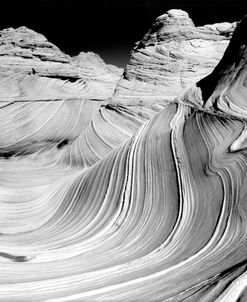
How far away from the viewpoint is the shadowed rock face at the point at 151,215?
2347 millimetres

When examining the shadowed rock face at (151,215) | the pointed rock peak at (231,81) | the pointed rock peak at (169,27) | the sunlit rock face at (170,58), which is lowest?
the shadowed rock face at (151,215)

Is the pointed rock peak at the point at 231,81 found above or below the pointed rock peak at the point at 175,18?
below

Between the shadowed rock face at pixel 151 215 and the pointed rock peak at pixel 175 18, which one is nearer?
the shadowed rock face at pixel 151 215

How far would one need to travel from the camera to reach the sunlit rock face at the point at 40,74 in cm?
938

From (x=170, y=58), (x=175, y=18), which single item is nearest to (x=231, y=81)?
(x=170, y=58)

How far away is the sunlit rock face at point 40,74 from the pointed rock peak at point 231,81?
400 centimetres

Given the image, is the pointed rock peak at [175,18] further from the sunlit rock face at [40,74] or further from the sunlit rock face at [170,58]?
the sunlit rock face at [40,74]

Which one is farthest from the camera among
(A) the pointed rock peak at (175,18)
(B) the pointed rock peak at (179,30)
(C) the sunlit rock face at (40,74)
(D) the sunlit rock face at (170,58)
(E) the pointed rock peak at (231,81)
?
(A) the pointed rock peak at (175,18)

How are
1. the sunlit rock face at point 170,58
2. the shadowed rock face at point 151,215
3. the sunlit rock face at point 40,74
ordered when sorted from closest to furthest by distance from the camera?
the shadowed rock face at point 151,215
the sunlit rock face at point 170,58
the sunlit rock face at point 40,74

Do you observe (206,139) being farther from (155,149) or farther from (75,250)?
(75,250)

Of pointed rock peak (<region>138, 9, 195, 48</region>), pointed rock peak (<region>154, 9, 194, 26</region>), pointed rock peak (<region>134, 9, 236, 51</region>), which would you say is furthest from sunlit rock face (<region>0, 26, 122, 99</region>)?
pointed rock peak (<region>154, 9, 194, 26</region>)

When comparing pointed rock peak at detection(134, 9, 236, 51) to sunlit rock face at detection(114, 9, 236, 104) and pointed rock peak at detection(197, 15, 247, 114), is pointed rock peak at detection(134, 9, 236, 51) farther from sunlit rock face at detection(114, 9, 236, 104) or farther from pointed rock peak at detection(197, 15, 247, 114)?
pointed rock peak at detection(197, 15, 247, 114)

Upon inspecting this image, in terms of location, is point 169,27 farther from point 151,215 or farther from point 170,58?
point 151,215

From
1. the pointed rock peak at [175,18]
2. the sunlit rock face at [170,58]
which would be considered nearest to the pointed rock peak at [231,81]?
the sunlit rock face at [170,58]
